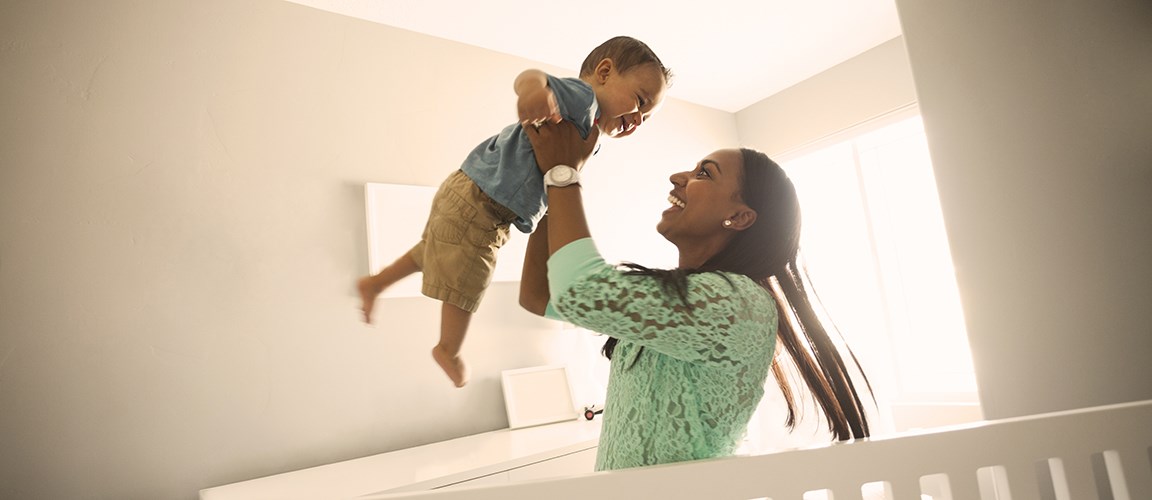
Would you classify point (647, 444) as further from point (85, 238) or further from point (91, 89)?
point (91, 89)

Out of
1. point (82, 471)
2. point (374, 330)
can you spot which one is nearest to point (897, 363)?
point (374, 330)

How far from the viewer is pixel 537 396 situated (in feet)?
8.41

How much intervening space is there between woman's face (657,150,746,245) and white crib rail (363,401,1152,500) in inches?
18.0

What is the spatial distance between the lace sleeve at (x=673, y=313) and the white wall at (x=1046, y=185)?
585 millimetres

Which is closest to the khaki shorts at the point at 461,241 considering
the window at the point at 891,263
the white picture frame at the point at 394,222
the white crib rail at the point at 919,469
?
the white crib rail at the point at 919,469

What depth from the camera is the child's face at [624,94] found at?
1.12m

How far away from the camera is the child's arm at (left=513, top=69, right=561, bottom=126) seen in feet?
2.63

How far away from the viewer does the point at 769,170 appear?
3.19 feet

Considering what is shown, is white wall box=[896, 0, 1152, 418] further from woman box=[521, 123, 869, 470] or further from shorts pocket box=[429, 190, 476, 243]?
shorts pocket box=[429, 190, 476, 243]

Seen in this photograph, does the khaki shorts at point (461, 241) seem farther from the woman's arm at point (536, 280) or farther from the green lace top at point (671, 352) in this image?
the green lace top at point (671, 352)

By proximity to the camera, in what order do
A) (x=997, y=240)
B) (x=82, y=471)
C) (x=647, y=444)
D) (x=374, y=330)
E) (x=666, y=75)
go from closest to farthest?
1. (x=647, y=444)
2. (x=997, y=240)
3. (x=666, y=75)
4. (x=82, y=471)
5. (x=374, y=330)

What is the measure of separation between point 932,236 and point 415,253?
297 centimetres

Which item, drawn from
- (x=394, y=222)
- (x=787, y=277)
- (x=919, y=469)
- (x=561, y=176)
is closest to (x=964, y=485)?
(x=919, y=469)

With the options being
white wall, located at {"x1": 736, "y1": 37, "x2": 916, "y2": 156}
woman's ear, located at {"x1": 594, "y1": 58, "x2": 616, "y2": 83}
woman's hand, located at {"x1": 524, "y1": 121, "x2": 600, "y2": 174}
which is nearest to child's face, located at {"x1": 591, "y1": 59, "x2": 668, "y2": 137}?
woman's ear, located at {"x1": 594, "y1": 58, "x2": 616, "y2": 83}
